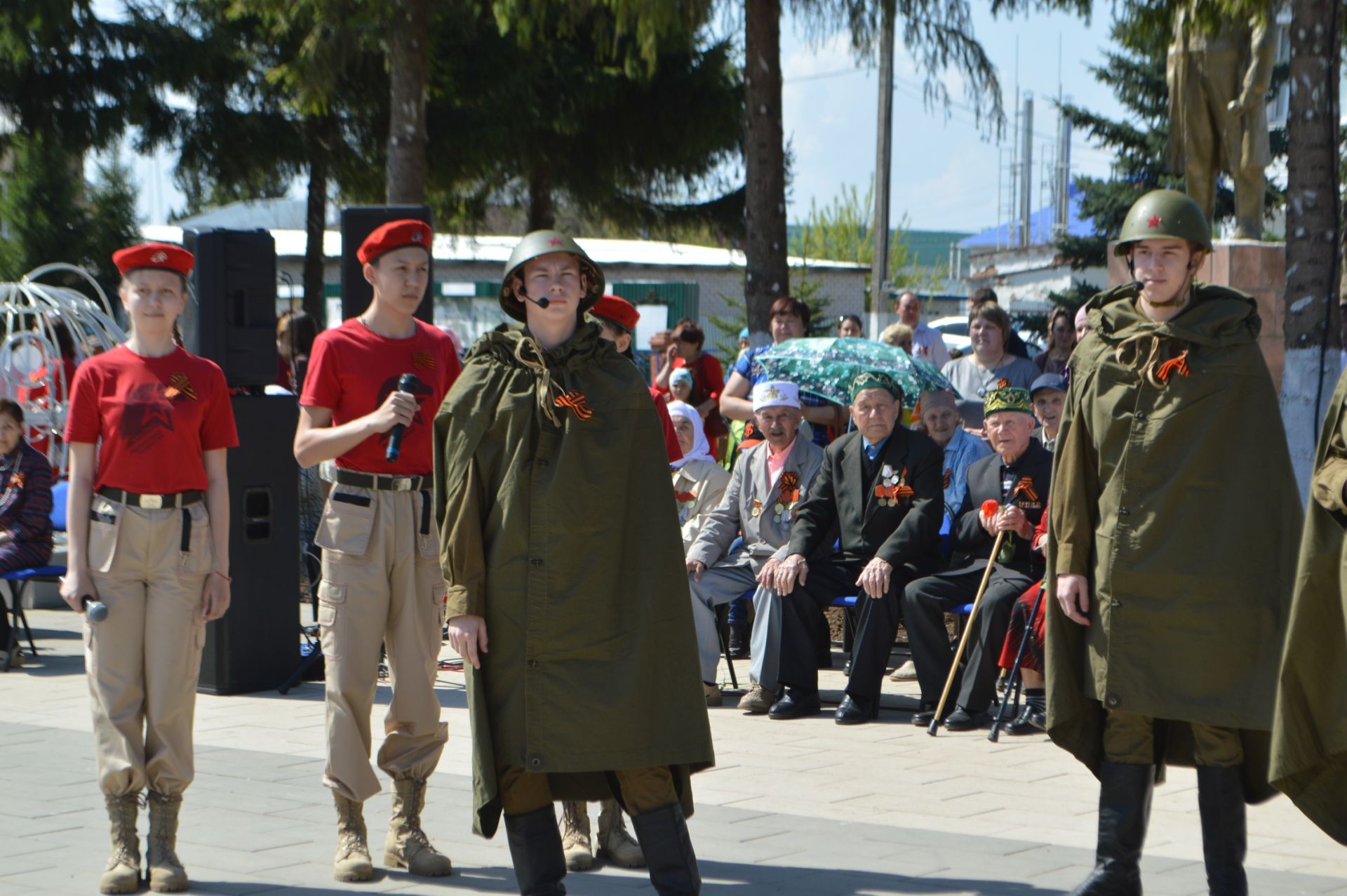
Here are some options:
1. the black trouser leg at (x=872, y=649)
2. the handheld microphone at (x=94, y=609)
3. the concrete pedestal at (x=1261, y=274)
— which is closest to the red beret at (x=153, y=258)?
the handheld microphone at (x=94, y=609)

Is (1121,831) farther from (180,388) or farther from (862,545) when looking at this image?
(862,545)

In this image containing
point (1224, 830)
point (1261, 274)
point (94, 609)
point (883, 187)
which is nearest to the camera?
point (1224, 830)

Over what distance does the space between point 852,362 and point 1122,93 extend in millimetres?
17496

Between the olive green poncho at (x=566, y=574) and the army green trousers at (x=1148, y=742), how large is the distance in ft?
4.15

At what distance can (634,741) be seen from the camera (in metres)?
4.40

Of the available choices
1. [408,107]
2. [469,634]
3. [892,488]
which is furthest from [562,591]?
[408,107]

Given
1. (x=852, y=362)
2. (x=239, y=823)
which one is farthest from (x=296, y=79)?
(x=239, y=823)

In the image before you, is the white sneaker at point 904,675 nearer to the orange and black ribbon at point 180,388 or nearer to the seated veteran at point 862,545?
the seated veteran at point 862,545

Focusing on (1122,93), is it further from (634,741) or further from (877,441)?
(634,741)

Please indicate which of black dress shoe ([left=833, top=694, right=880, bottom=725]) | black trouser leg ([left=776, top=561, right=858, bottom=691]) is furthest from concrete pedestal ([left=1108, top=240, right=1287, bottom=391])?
black dress shoe ([left=833, top=694, right=880, bottom=725])

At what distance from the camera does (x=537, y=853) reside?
14.8ft

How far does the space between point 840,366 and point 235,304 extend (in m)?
3.63

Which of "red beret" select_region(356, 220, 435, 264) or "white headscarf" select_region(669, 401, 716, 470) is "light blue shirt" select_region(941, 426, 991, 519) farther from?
"red beret" select_region(356, 220, 435, 264)

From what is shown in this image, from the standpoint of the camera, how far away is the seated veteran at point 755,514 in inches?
354
